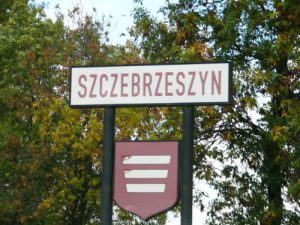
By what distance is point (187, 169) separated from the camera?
262 inches

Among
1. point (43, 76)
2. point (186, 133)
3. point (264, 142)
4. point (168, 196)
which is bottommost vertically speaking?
point (168, 196)

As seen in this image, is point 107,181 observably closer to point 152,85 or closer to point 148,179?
point 148,179

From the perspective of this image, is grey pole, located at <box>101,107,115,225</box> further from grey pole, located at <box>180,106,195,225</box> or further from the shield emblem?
grey pole, located at <box>180,106,195,225</box>

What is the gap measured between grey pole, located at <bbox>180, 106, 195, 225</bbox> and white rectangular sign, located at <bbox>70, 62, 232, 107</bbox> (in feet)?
0.57

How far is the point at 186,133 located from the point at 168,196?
1.86 feet

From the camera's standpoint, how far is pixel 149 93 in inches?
267

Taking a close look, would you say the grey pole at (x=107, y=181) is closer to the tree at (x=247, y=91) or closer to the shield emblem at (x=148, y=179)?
the shield emblem at (x=148, y=179)

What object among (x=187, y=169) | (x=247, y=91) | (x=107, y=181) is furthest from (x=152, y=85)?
(x=247, y=91)

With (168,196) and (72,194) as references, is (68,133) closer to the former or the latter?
(72,194)

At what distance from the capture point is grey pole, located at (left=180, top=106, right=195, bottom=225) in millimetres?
6547

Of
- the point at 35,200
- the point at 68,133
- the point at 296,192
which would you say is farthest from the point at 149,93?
the point at 35,200

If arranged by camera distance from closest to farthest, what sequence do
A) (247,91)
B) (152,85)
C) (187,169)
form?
(187,169), (152,85), (247,91)

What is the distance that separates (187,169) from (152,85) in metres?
0.79

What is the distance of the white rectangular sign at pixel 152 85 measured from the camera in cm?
670
